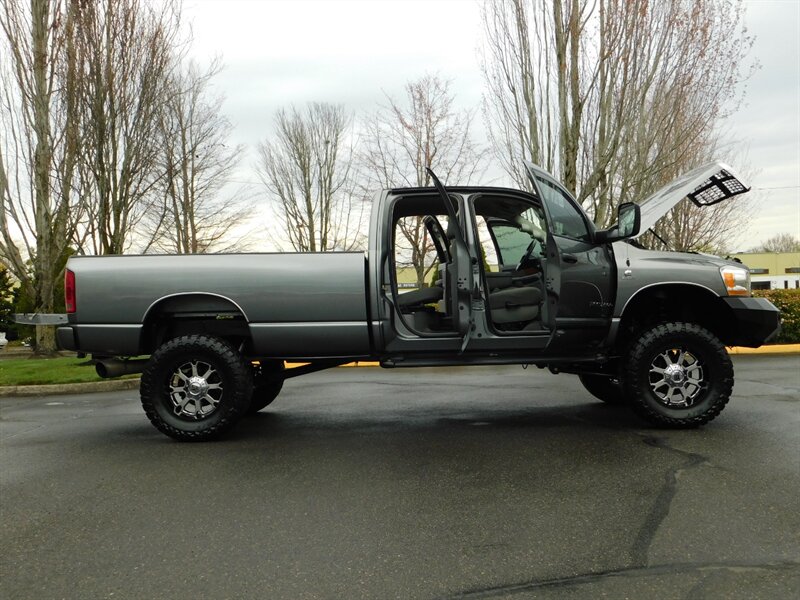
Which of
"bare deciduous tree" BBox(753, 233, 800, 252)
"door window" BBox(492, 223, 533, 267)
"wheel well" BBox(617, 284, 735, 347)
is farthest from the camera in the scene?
"bare deciduous tree" BBox(753, 233, 800, 252)

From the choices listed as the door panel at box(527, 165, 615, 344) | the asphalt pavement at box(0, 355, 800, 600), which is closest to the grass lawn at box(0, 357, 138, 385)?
the asphalt pavement at box(0, 355, 800, 600)

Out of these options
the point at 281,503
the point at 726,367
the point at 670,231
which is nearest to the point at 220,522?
the point at 281,503

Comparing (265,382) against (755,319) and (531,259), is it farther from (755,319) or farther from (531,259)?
(755,319)

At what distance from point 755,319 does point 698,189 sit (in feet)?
4.40

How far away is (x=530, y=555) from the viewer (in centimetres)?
297

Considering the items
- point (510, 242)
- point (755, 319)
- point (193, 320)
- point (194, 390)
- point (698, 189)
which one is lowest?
point (194, 390)

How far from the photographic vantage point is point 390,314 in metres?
5.39

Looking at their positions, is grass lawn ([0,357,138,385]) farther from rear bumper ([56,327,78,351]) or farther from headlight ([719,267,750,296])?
headlight ([719,267,750,296])

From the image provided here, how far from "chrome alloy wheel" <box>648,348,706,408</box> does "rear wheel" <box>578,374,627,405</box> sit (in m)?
1.39

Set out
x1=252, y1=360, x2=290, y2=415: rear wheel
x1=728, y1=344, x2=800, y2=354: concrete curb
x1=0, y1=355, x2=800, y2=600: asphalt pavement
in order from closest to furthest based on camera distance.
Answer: x1=0, y1=355, x2=800, y2=600: asphalt pavement
x1=252, y1=360, x2=290, y2=415: rear wheel
x1=728, y1=344, x2=800, y2=354: concrete curb

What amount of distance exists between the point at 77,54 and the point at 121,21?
1183 millimetres

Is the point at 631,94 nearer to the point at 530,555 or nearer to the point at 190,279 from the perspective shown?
the point at 190,279

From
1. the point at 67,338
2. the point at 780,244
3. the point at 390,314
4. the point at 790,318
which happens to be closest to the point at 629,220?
the point at 390,314

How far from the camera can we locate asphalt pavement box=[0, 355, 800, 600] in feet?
9.02
